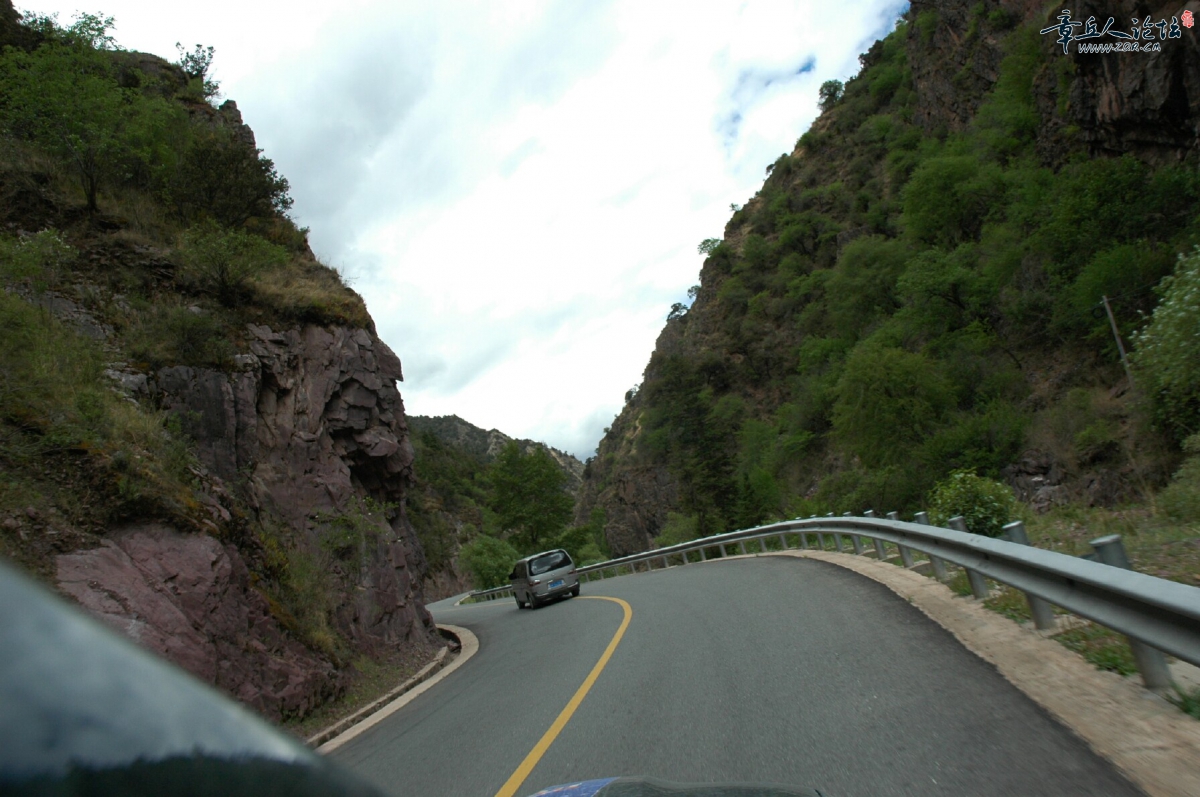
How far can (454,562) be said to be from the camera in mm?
79062

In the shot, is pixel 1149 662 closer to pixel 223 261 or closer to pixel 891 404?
pixel 223 261

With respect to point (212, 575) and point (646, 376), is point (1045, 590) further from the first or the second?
point (646, 376)

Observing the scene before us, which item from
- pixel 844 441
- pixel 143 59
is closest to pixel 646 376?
pixel 844 441

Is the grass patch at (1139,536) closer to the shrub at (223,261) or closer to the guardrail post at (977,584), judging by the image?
the guardrail post at (977,584)

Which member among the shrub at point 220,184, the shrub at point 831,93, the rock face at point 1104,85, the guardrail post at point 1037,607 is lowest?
the guardrail post at point 1037,607

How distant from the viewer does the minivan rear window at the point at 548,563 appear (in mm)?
24094

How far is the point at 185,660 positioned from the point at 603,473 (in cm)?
11976

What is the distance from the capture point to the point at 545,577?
23844 mm

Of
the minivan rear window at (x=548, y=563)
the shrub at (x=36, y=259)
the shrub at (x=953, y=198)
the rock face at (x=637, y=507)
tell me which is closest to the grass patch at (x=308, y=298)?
the shrub at (x=36, y=259)

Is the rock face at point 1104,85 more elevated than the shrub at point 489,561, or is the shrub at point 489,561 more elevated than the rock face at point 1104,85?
the rock face at point 1104,85

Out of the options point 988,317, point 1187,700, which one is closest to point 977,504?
point 1187,700

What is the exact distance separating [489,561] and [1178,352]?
44.0 metres

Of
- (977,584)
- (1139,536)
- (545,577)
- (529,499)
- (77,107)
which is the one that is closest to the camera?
(977,584)

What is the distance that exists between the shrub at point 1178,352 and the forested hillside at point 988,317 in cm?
10
